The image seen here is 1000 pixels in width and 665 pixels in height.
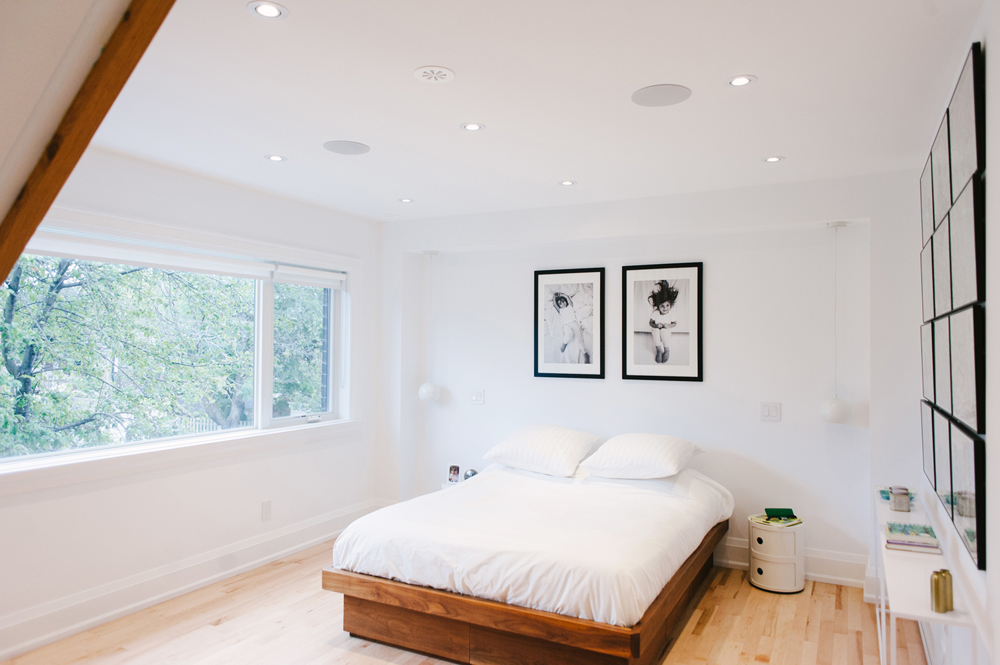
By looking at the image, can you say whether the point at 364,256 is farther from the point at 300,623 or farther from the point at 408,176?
the point at 300,623

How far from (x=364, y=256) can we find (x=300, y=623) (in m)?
2.73

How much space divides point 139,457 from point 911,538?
3.57 meters

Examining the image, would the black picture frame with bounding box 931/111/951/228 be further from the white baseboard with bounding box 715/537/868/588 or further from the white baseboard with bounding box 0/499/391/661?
the white baseboard with bounding box 0/499/391/661

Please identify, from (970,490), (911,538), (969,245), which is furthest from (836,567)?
(969,245)

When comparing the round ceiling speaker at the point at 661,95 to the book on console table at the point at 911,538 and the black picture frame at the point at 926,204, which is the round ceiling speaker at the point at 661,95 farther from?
the book on console table at the point at 911,538

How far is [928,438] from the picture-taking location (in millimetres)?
2838

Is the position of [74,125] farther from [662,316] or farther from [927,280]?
[662,316]

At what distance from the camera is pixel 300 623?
318 cm

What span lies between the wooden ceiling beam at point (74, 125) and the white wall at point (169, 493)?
2700 millimetres

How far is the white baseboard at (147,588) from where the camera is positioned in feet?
9.41

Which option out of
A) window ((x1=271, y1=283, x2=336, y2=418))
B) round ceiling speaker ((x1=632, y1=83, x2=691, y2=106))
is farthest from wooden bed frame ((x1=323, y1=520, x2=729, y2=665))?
round ceiling speaker ((x1=632, y1=83, x2=691, y2=106))

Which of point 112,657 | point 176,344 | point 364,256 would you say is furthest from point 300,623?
point 364,256

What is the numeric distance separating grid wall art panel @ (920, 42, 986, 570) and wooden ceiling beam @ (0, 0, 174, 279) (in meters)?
2.01

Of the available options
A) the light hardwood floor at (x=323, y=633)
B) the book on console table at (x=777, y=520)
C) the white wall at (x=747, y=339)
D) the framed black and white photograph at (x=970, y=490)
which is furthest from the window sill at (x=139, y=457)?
the framed black and white photograph at (x=970, y=490)
